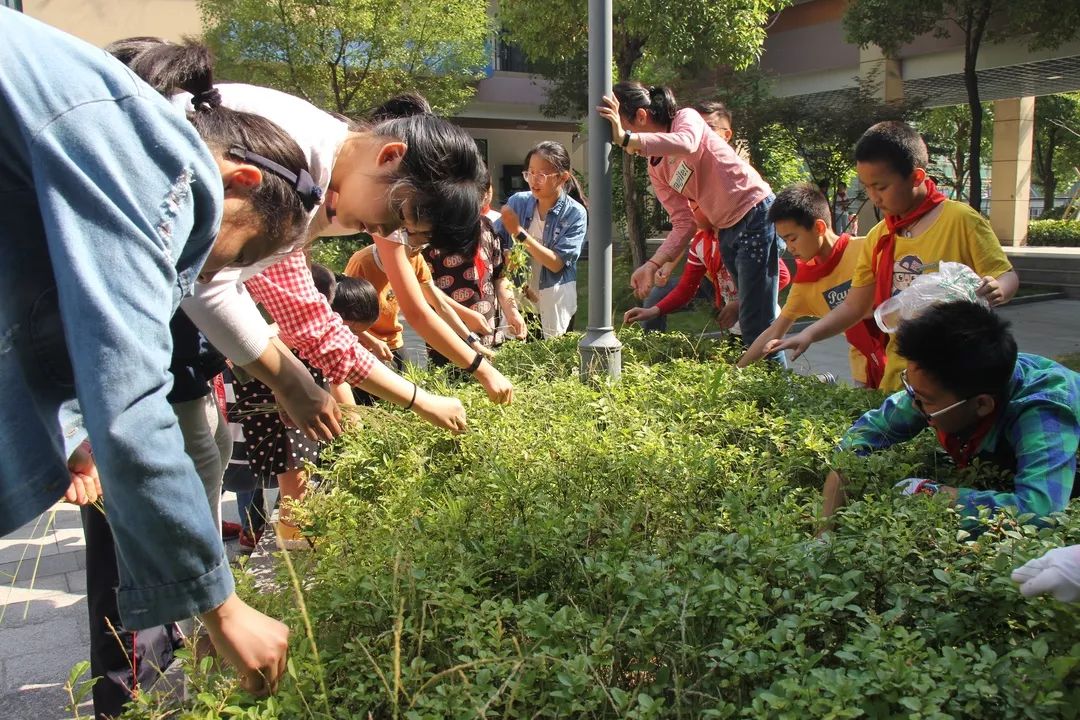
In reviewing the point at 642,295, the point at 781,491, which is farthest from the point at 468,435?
the point at 642,295

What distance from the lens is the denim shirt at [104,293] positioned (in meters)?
1.08

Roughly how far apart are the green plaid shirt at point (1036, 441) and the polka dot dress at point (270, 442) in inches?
91.6

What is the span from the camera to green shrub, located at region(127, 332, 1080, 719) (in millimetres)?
1483

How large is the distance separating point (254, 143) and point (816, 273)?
3291 mm

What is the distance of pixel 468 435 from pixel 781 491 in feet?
3.37

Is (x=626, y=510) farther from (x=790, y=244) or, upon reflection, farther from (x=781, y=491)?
(x=790, y=244)

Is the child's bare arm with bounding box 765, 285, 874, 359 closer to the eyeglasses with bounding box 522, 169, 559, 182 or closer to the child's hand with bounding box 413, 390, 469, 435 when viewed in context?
the child's hand with bounding box 413, 390, 469, 435

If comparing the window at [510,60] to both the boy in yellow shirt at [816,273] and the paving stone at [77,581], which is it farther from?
the paving stone at [77,581]

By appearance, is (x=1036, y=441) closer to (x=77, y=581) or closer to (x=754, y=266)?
(x=754, y=266)

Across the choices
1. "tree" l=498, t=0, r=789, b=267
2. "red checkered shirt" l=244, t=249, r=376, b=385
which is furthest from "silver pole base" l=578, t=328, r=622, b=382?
"tree" l=498, t=0, r=789, b=267

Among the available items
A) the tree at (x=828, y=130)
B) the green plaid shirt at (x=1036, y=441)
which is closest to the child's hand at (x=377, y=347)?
the green plaid shirt at (x=1036, y=441)

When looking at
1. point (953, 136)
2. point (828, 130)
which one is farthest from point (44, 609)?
point (953, 136)

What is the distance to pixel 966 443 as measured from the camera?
2.48 meters

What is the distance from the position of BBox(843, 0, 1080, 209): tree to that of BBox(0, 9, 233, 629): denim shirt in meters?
14.2
